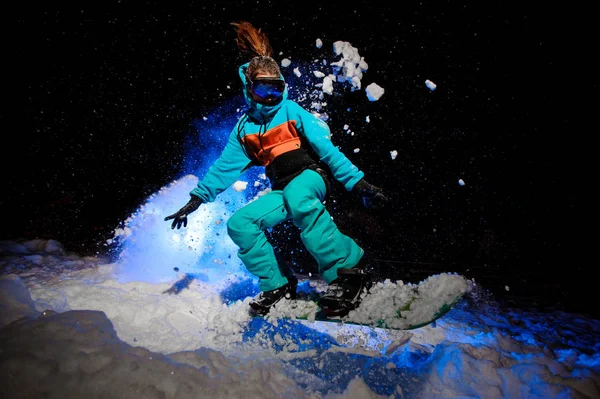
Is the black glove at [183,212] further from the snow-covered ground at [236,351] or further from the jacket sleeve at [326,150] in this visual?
the jacket sleeve at [326,150]

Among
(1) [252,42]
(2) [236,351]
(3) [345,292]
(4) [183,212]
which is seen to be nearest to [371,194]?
(3) [345,292]

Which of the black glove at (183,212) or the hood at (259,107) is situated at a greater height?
the hood at (259,107)

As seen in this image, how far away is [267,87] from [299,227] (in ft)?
4.23

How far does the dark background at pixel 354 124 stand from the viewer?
4.62m

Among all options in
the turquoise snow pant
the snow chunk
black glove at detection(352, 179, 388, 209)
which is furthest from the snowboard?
the snow chunk

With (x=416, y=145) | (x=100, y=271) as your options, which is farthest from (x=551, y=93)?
(x=100, y=271)

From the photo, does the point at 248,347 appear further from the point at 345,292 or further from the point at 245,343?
the point at 345,292

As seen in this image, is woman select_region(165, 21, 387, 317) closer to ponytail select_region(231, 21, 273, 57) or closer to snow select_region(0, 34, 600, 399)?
snow select_region(0, 34, 600, 399)

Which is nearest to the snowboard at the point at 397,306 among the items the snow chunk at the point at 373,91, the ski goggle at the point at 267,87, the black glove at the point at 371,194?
the black glove at the point at 371,194

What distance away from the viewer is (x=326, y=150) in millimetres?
2389

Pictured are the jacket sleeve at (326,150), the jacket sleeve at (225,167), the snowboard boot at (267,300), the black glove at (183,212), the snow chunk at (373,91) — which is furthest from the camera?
the snow chunk at (373,91)

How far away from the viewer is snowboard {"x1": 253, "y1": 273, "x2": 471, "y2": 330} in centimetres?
189

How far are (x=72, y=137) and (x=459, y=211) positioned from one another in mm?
8456

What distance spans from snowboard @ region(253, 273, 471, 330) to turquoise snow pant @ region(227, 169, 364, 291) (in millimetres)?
270
